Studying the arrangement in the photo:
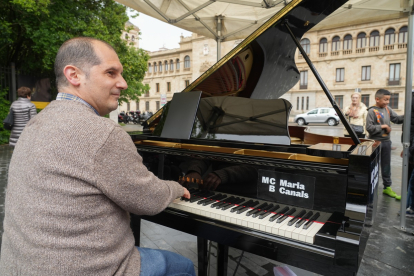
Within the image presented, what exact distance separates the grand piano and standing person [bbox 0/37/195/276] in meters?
0.63

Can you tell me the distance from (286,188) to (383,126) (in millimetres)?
4237

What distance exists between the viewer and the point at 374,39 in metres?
28.5

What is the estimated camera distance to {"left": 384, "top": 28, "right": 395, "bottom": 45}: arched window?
27619 mm

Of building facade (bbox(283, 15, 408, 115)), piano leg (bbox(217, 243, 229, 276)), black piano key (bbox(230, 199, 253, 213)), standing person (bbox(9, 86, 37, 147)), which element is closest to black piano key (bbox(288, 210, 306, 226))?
black piano key (bbox(230, 199, 253, 213))

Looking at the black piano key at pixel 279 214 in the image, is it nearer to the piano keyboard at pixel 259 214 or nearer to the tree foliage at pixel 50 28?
the piano keyboard at pixel 259 214

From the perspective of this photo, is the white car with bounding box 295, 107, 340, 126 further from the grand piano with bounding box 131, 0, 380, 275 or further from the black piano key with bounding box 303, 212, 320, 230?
the black piano key with bounding box 303, 212, 320, 230

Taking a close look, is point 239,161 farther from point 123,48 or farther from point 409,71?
point 123,48

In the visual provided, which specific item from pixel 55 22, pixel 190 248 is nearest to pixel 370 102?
pixel 55 22

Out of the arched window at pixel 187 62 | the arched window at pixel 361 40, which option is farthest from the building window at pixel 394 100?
the arched window at pixel 187 62

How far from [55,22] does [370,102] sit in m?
30.2

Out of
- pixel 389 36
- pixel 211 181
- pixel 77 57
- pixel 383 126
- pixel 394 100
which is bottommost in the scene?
pixel 211 181

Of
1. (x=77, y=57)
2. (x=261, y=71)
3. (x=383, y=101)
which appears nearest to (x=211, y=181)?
(x=77, y=57)

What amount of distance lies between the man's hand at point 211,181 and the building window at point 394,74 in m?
32.9

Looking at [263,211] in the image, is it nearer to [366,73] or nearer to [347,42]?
[347,42]
